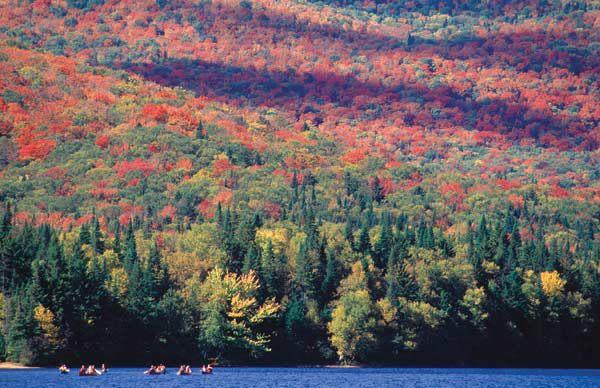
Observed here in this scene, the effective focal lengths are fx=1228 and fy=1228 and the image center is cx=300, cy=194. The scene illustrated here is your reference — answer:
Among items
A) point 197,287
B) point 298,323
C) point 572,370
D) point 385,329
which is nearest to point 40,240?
point 197,287

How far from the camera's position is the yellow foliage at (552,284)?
144 metres

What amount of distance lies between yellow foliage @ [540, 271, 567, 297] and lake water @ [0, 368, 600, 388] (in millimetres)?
15405

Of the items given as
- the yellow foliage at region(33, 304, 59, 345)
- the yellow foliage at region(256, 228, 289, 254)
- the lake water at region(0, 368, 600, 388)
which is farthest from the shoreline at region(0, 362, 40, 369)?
the yellow foliage at region(256, 228, 289, 254)

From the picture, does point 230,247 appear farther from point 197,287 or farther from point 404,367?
point 404,367

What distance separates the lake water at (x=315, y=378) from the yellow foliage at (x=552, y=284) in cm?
1541

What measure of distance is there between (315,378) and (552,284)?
44.3m

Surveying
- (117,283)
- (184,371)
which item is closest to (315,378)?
(184,371)

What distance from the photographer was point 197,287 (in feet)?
416

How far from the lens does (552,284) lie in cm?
14450

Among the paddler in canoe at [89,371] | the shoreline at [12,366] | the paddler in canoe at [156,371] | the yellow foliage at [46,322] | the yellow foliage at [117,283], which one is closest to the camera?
the paddler in canoe at [89,371]

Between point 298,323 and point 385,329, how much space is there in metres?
9.32

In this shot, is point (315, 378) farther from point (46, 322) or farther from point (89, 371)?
point (46, 322)

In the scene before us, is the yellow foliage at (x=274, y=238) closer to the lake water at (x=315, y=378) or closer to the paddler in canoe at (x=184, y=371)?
the lake water at (x=315, y=378)

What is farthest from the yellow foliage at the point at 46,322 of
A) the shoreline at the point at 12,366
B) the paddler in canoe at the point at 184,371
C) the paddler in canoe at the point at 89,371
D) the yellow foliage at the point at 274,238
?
the yellow foliage at the point at 274,238
